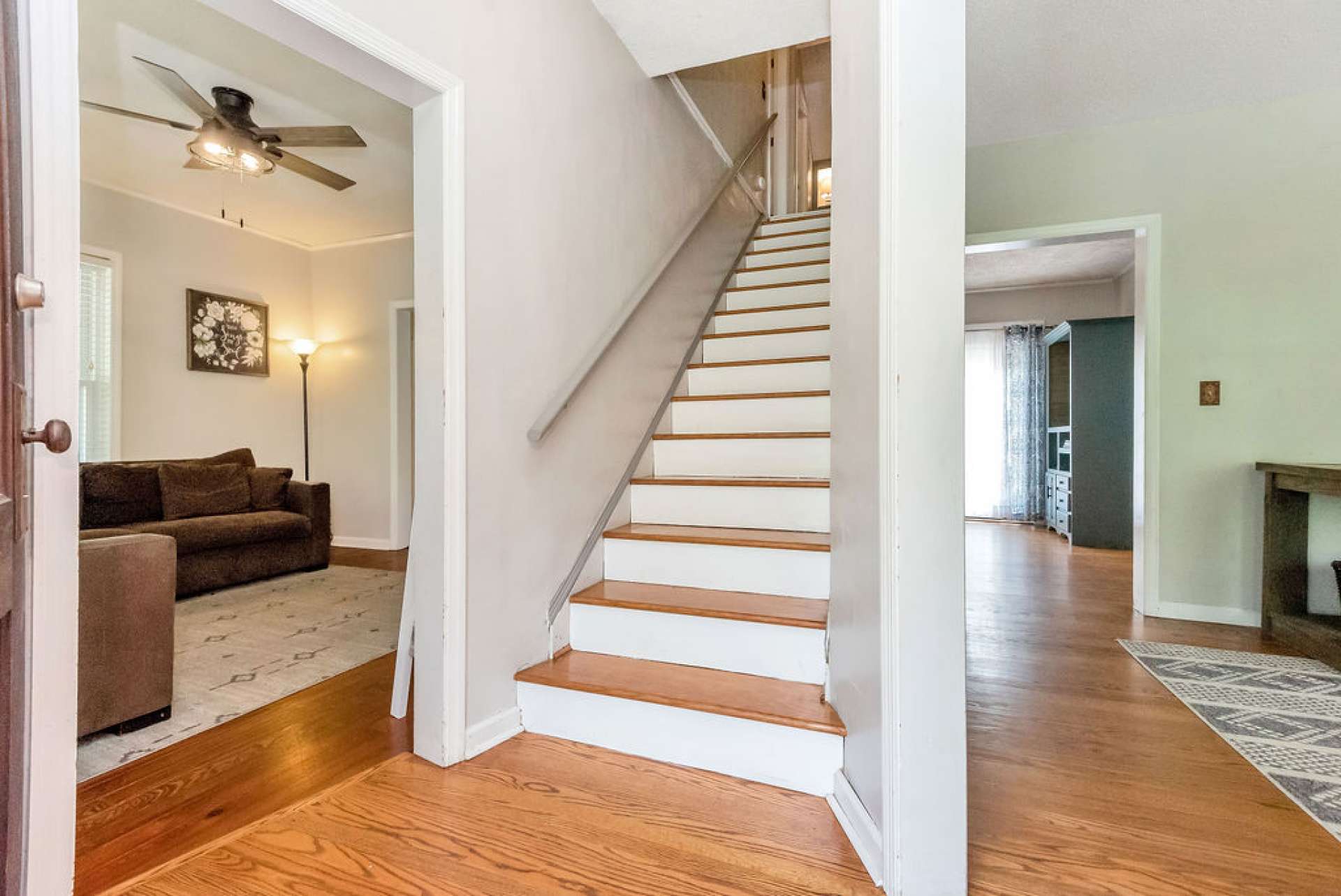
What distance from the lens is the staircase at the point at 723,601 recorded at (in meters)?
1.56

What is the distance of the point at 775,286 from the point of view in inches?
137

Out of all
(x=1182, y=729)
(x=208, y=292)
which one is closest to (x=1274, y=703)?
(x=1182, y=729)

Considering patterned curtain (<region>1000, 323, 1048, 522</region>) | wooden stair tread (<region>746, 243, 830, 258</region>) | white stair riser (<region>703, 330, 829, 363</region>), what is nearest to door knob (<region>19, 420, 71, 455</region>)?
white stair riser (<region>703, 330, 829, 363</region>)

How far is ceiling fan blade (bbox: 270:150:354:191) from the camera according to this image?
3.07 meters

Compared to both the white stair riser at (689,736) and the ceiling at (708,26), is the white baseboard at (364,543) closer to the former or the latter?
the white stair riser at (689,736)

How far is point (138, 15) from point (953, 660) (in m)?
3.66

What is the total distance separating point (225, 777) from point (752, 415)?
85.0 inches

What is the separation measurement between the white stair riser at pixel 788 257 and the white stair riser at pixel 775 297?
1.32 feet

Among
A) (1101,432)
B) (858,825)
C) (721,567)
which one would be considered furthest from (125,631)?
(1101,432)

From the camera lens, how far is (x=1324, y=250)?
2.74 metres

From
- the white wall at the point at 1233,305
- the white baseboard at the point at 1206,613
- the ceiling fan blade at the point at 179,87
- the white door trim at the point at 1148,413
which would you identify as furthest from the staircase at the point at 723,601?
the ceiling fan blade at the point at 179,87

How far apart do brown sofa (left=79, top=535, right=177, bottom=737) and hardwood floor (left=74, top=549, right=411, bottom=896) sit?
0.21 m

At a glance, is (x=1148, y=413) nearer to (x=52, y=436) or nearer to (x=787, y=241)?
(x=787, y=241)

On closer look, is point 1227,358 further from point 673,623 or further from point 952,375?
point 673,623
